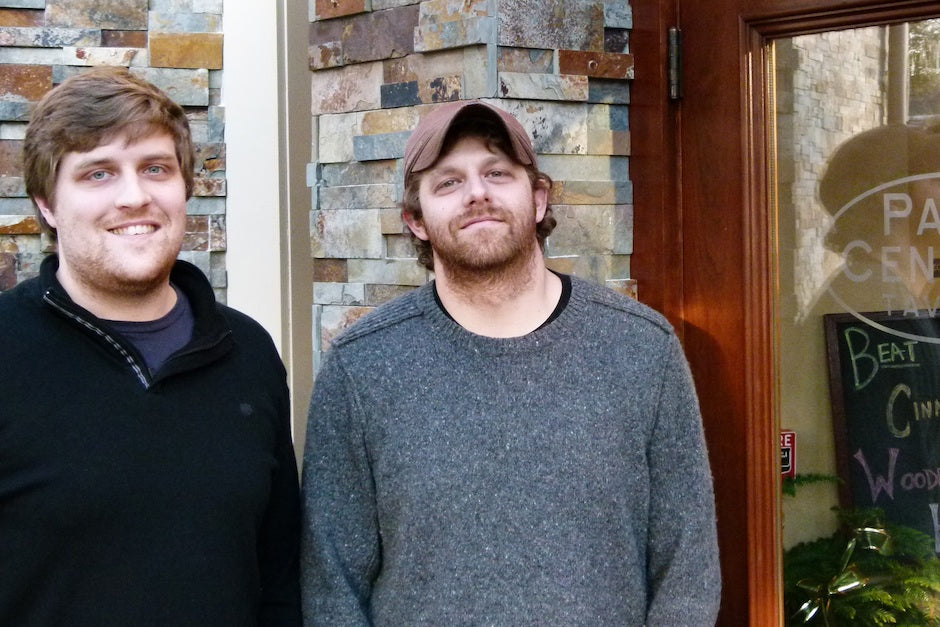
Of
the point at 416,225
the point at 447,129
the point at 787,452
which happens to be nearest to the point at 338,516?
the point at 416,225

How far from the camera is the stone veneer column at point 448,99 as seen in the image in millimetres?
2373

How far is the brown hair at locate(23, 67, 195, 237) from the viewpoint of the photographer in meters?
1.78

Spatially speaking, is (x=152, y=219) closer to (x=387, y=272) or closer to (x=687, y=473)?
(x=387, y=272)

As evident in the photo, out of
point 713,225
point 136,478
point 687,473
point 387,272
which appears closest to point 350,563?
point 136,478

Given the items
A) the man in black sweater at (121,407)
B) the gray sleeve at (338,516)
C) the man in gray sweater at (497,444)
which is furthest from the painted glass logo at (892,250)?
the man in black sweater at (121,407)

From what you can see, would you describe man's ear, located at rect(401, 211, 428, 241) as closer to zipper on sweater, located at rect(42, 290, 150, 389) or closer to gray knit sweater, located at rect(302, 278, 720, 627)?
gray knit sweater, located at rect(302, 278, 720, 627)

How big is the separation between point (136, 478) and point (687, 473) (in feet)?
2.94

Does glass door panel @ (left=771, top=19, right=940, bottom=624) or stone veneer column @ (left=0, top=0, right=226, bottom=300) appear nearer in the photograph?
glass door panel @ (left=771, top=19, right=940, bottom=624)

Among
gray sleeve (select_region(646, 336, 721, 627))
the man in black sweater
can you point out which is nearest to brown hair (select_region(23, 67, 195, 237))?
the man in black sweater

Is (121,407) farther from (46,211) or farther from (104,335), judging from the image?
(46,211)

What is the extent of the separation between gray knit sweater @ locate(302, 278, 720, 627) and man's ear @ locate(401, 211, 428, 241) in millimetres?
156

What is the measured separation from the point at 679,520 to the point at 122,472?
2.97ft

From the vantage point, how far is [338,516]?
197cm

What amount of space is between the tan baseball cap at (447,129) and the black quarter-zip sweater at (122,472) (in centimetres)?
45
